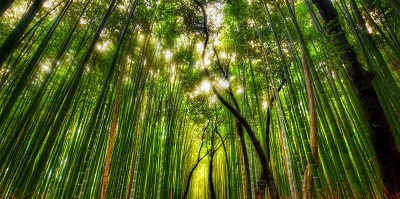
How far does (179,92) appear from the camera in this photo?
573 cm

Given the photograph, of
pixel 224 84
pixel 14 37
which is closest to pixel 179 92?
pixel 224 84

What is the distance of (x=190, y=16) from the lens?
414cm

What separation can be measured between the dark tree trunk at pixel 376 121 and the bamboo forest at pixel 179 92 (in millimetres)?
11

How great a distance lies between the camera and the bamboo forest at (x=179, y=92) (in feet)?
5.79

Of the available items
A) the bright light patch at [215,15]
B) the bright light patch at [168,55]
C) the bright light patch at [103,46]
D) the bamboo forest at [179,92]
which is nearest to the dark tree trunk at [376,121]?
the bamboo forest at [179,92]

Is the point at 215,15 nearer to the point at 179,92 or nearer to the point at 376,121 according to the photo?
the point at 179,92

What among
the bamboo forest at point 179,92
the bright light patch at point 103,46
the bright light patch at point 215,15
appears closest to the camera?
the bamboo forest at point 179,92

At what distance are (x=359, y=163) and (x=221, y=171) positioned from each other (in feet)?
22.8

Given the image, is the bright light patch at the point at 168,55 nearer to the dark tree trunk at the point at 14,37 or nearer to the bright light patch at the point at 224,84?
the bright light patch at the point at 224,84

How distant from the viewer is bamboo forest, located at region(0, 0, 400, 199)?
1764 mm

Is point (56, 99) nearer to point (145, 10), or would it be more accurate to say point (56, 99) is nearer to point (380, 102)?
point (145, 10)

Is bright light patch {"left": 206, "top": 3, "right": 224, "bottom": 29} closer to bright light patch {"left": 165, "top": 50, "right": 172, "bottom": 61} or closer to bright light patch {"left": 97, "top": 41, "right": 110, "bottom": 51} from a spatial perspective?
bright light patch {"left": 165, "top": 50, "right": 172, "bottom": 61}

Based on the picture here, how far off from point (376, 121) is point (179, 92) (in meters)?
4.19

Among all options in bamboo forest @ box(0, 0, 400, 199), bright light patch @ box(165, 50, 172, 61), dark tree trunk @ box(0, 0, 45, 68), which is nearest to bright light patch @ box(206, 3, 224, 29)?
bamboo forest @ box(0, 0, 400, 199)
